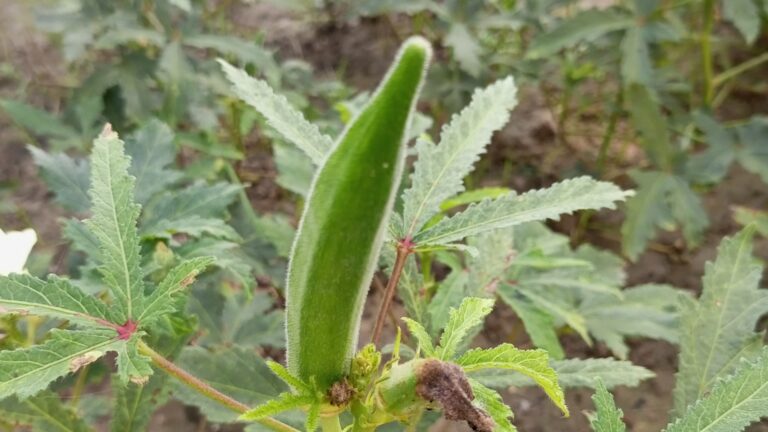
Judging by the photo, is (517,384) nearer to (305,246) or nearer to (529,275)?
(529,275)

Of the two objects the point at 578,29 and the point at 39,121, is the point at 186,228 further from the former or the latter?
the point at 578,29

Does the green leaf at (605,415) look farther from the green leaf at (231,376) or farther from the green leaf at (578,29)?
the green leaf at (578,29)

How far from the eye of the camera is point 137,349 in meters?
0.78

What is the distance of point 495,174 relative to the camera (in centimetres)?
267

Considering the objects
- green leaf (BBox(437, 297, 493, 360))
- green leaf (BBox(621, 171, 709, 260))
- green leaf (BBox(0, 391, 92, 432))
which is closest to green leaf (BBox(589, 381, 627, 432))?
green leaf (BBox(437, 297, 493, 360))

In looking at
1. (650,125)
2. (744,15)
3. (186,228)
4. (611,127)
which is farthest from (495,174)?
(186,228)

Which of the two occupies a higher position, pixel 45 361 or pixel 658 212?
pixel 45 361

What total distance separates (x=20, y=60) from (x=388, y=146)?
2923 millimetres

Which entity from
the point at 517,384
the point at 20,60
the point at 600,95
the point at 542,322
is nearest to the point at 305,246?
the point at 517,384

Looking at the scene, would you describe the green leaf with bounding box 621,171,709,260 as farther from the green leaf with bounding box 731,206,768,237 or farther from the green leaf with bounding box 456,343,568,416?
the green leaf with bounding box 456,343,568,416

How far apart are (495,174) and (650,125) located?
0.60m

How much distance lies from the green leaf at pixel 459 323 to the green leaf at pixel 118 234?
0.33 metres

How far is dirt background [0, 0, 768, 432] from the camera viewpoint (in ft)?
6.61

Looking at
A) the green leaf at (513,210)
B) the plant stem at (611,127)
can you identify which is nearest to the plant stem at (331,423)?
the green leaf at (513,210)
